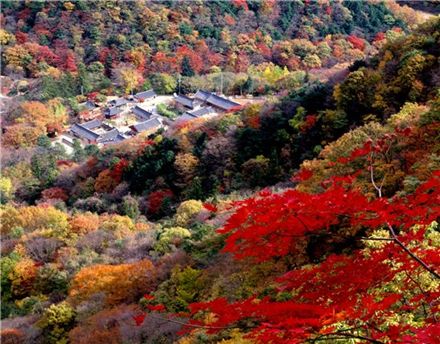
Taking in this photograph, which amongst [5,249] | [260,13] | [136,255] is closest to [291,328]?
[136,255]

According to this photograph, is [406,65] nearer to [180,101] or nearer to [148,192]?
[148,192]

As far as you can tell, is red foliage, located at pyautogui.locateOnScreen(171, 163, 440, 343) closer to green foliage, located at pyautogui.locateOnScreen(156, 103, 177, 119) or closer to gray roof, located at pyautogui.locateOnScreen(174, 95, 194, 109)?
green foliage, located at pyautogui.locateOnScreen(156, 103, 177, 119)

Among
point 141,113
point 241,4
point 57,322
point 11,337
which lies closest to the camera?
point 11,337

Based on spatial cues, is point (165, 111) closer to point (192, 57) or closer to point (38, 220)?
point (192, 57)

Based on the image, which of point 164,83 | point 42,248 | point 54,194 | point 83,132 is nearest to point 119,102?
point 164,83

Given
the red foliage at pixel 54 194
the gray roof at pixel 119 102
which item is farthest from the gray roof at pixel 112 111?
the red foliage at pixel 54 194

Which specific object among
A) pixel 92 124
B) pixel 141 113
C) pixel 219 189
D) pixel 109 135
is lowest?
pixel 92 124
